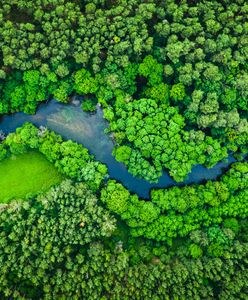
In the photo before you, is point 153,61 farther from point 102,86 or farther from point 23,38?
point 23,38

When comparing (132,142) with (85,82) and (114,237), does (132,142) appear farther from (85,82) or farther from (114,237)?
(114,237)

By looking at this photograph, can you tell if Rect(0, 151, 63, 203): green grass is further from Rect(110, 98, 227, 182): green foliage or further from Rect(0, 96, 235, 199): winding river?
Rect(110, 98, 227, 182): green foliage

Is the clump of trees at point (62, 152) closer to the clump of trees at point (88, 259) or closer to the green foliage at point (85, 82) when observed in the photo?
the clump of trees at point (88, 259)

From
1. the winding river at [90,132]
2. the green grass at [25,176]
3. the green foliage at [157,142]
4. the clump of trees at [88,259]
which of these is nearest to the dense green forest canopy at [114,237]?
the clump of trees at [88,259]

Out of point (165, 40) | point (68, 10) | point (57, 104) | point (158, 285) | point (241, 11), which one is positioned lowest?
point (158, 285)

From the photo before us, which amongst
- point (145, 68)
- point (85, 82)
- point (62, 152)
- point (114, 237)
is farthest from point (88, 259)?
point (145, 68)

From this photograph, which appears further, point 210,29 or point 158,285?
point 210,29

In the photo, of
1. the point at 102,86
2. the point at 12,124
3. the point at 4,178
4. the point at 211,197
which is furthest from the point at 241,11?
the point at 4,178
